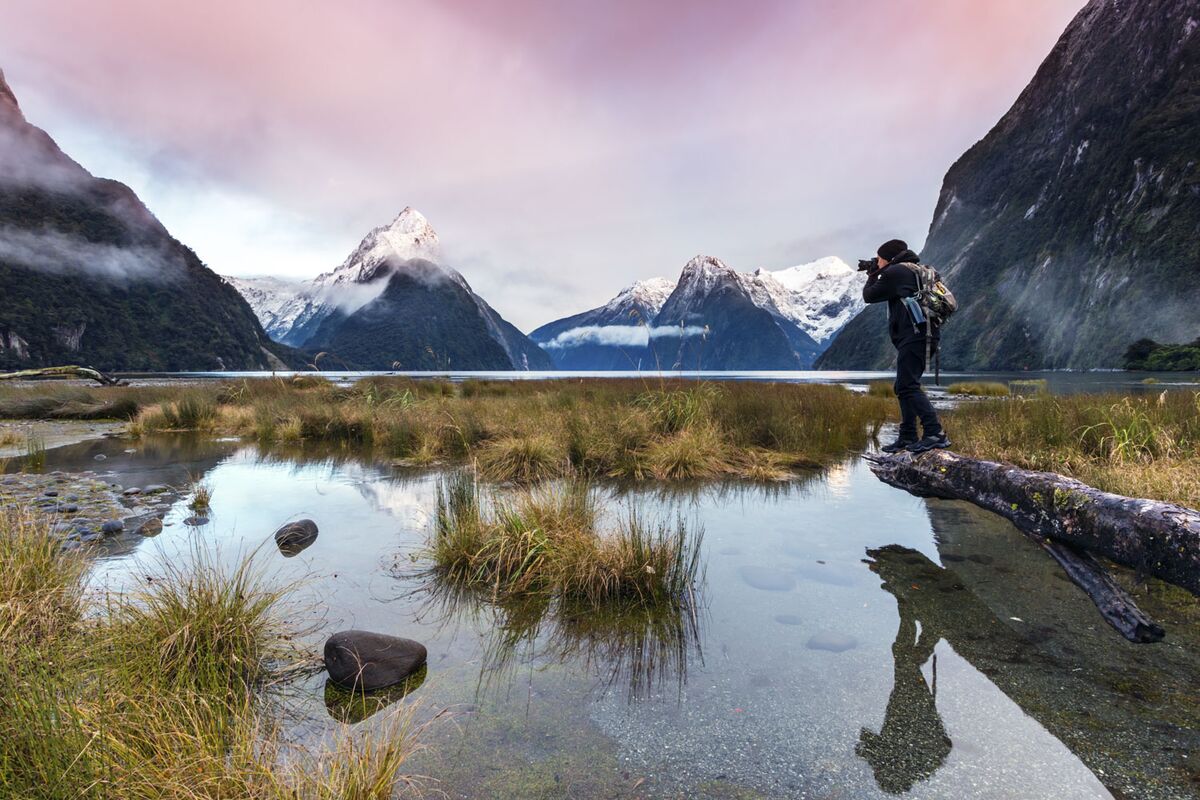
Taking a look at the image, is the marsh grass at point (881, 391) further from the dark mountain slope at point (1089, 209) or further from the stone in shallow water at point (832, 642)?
the dark mountain slope at point (1089, 209)

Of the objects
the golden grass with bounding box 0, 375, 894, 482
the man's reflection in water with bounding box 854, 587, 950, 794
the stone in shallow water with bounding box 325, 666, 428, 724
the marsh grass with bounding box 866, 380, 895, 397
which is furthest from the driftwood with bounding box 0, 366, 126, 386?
the marsh grass with bounding box 866, 380, 895, 397

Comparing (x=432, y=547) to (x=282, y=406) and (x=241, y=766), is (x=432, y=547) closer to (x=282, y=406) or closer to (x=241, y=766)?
(x=241, y=766)

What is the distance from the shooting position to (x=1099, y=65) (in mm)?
111500

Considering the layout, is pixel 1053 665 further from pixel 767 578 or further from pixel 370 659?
pixel 370 659

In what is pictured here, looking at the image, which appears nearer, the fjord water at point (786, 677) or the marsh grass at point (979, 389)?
the fjord water at point (786, 677)

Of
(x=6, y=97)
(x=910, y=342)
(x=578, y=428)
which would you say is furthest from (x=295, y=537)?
(x=6, y=97)

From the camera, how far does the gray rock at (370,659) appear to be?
2594 millimetres

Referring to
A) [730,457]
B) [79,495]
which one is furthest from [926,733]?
[79,495]

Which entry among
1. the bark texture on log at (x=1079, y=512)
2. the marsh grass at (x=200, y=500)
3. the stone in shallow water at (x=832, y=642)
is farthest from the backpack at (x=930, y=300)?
the marsh grass at (x=200, y=500)

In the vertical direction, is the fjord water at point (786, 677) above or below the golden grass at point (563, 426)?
below

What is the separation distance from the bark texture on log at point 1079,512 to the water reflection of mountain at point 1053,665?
48 centimetres

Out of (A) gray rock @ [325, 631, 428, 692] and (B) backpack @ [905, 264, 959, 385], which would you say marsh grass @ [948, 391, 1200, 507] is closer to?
(B) backpack @ [905, 264, 959, 385]

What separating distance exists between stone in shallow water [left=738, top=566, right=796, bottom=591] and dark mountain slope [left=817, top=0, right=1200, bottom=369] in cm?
9967

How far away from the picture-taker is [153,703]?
2.01 m
